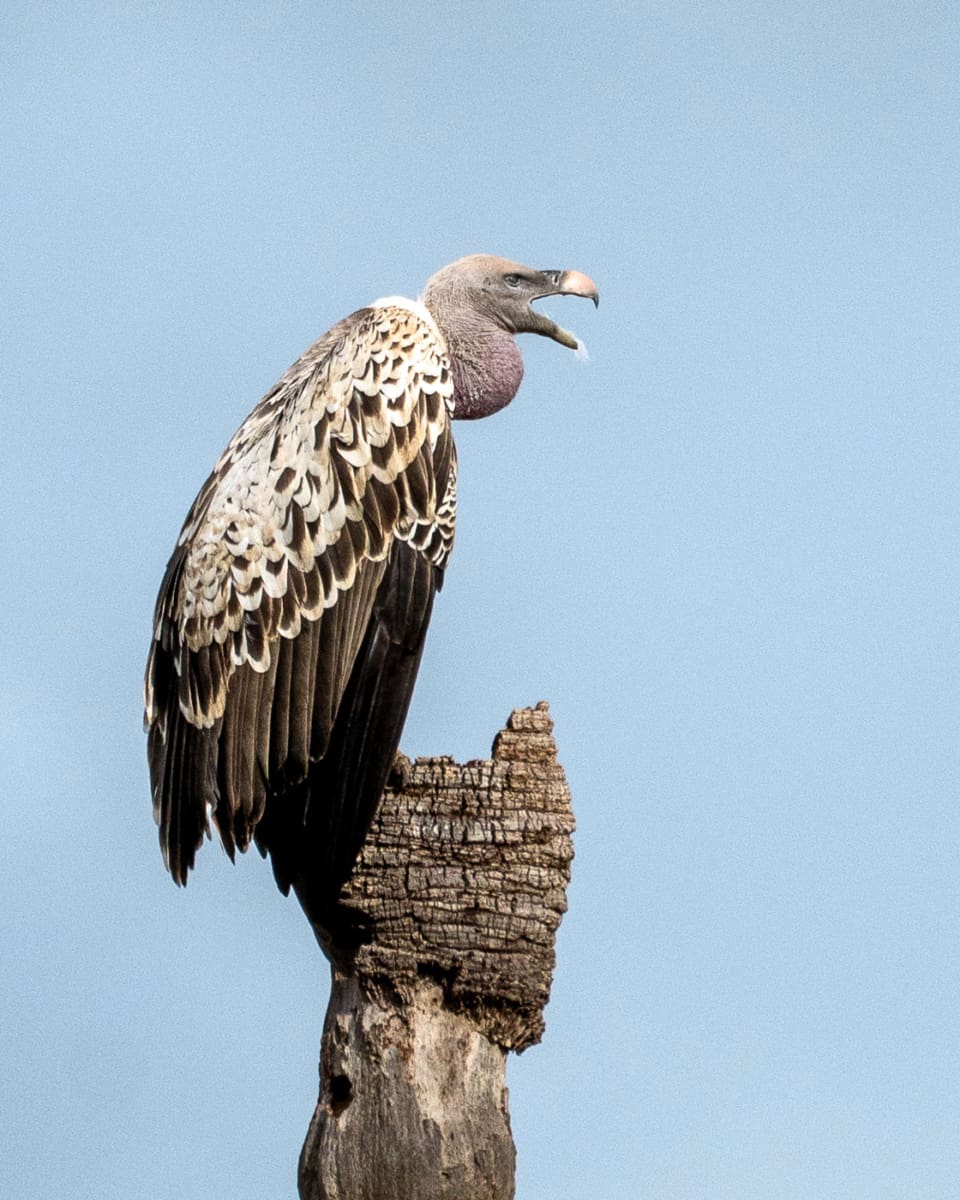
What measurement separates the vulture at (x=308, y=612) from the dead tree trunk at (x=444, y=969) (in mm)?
255

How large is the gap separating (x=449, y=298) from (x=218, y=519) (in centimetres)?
193

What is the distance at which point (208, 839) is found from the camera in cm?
959

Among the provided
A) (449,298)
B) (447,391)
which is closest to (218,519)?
(447,391)

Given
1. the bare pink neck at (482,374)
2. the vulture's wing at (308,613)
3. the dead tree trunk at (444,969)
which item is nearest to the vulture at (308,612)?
the vulture's wing at (308,613)

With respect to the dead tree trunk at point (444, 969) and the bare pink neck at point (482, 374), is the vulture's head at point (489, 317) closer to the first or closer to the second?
the bare pink neck at point (482, 374)

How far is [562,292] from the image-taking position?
36.5ft

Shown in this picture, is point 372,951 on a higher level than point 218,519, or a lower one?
lower

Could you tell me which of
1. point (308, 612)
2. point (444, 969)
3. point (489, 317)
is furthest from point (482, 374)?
point (444, 969)

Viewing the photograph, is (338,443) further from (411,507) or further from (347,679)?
(347,679)

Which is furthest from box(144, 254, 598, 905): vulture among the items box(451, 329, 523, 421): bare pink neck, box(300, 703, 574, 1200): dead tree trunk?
box(451, 329, 523, 421): bare pink neck

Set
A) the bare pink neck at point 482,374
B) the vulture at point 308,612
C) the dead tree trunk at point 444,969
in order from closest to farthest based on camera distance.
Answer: the dead tree trunk at point 444,969, the vulture at point 308,612, the bare pink neck at point 482,374

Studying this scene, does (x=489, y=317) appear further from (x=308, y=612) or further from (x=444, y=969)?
(x=444, y=969)

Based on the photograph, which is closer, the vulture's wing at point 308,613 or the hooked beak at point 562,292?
the vulture's wing at point 308,613

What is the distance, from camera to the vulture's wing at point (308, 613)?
9.41 m
